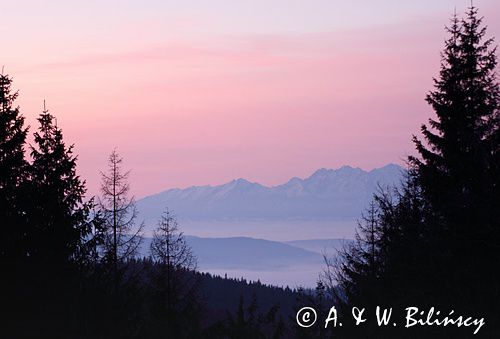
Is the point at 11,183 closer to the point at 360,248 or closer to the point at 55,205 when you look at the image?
the point at 55,205

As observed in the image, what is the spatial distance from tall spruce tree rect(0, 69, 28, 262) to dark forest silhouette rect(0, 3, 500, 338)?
0.13 ft

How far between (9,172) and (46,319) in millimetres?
4924

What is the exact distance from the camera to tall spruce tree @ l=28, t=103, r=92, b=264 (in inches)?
1253

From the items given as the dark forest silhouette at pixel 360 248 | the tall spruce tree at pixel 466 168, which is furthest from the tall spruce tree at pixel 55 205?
the tall spruce tree at pixel 466 168

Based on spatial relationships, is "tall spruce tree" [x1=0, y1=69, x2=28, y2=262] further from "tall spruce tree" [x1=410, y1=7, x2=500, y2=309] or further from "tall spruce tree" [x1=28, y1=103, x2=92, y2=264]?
"tall spruce tree" [x1=410, y1=7, x2=500, y2=309]

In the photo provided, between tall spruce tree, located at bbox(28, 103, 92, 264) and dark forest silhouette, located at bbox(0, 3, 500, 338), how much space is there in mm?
48

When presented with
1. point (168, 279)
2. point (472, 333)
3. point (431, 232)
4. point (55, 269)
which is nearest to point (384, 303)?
point (431, 232)

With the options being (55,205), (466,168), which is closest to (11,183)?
(55,205)

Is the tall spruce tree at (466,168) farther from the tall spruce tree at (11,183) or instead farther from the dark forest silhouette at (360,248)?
the tall spruce tree at (11,183)

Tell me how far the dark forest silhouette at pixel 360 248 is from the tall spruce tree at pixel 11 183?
40 millimetres

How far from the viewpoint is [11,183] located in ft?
101

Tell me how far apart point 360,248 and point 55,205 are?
1386cm

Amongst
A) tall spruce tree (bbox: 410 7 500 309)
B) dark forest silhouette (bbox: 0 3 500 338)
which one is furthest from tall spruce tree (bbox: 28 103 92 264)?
tall spruce tree (bbox: 410 7 500 309)

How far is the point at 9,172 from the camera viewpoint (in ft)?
100
